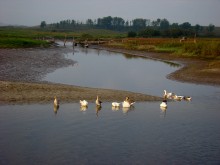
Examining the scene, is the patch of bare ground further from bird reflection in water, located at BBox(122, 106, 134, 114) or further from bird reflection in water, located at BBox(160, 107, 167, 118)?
bird reflection in water, located at BBox(160, 107, 167, 118)

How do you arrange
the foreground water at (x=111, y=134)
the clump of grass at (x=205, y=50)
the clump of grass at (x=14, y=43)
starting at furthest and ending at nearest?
1. the clump of grass at (x=14, y=43)
2. the clump of grass at (x=205, y=50)
3. the foreground water at (x=111, y=134)

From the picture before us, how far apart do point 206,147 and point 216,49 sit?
4718cm


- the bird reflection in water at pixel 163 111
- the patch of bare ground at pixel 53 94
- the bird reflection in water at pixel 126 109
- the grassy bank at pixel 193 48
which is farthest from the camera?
the grassy bank at pixel 193 48

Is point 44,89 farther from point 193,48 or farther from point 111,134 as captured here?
point 193,48

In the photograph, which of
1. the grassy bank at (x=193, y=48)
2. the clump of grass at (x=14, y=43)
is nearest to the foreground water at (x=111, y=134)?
the grassy bank at (x=193, y=48)

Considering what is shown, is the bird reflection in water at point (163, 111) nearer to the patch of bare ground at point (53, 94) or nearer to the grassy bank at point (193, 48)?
the patch of bare ground at point (53, 94)

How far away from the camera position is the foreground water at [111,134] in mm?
16156

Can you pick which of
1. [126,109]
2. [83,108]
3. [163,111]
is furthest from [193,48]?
[83,108]

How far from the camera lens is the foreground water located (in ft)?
53.0

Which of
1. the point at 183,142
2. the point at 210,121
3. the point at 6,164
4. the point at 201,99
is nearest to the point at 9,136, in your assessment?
the point at 6,164

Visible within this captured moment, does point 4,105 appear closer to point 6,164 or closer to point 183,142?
point 6,164

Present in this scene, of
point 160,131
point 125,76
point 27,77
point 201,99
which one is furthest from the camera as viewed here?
point 125,76

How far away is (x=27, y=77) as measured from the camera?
118 feet

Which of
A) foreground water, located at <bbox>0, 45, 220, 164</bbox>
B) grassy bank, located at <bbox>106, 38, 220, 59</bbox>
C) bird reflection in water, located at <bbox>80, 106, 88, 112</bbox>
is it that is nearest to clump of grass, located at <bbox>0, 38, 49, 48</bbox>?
grassy bank, located at <bbox>106, 38, 220, 59</bbox>
